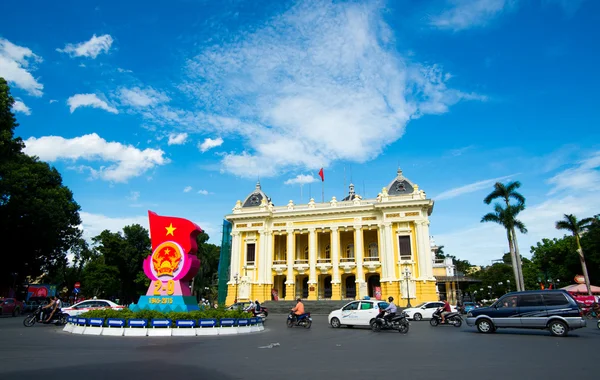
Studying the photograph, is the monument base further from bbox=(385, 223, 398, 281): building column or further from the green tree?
the green tree

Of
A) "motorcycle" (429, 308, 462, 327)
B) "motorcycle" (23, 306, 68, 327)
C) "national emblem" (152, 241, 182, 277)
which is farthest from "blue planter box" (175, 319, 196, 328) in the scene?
"motorcycle" (429, 308, 462, 327)

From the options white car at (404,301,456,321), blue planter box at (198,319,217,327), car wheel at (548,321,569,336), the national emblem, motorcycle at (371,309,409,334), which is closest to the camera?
car wheel at (548,321,569,336)

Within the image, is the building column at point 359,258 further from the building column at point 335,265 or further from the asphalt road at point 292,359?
the asphalt road at point 292,359

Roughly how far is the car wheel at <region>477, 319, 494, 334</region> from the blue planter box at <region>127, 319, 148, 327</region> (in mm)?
12709

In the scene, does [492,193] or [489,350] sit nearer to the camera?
[489,350]

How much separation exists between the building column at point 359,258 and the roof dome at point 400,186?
539 centimetres

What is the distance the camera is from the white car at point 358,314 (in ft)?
59.4

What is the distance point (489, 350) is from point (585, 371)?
3031 millimetres

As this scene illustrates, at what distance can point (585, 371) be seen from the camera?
24.0ft

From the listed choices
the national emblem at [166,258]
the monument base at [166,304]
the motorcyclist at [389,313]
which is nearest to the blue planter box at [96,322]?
the monument base at [166,304]

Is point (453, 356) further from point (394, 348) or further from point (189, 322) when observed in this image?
point (189, 322)

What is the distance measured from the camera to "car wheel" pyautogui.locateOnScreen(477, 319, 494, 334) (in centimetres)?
1534

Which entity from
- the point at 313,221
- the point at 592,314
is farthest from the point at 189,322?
the point at 313,221

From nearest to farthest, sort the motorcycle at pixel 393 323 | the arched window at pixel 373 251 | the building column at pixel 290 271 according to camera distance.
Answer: the motorcycle at pixel 393 323 < the building column at pixel 290 271 < the arched window at pixel 373 251
